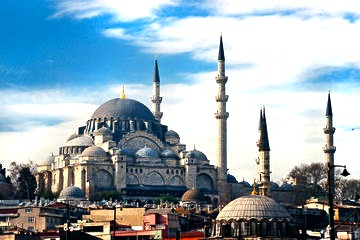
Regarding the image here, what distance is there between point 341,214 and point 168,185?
27.4 meters

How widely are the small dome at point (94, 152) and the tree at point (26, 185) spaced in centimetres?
641

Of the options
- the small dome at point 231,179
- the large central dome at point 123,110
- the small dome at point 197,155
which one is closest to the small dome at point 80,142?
the large central dome at point 123,110

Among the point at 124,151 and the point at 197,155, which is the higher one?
the point at 124,151

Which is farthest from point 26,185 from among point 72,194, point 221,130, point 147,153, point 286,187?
point 286,187

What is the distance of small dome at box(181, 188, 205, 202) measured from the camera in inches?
3999

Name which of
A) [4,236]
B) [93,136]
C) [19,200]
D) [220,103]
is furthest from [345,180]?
[4,236]

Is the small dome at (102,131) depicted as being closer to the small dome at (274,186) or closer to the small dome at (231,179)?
the small dome at (231,179)

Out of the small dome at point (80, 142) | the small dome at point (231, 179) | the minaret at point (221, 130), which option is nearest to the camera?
the minaret at point (221, 130)

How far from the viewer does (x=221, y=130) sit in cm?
10612

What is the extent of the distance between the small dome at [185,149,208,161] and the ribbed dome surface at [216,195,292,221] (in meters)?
57.2

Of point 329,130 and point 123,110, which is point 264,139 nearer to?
point 329,130

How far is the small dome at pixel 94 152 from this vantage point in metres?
109

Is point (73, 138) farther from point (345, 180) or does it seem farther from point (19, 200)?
point (345, 180)

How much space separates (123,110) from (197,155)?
1001 cm
